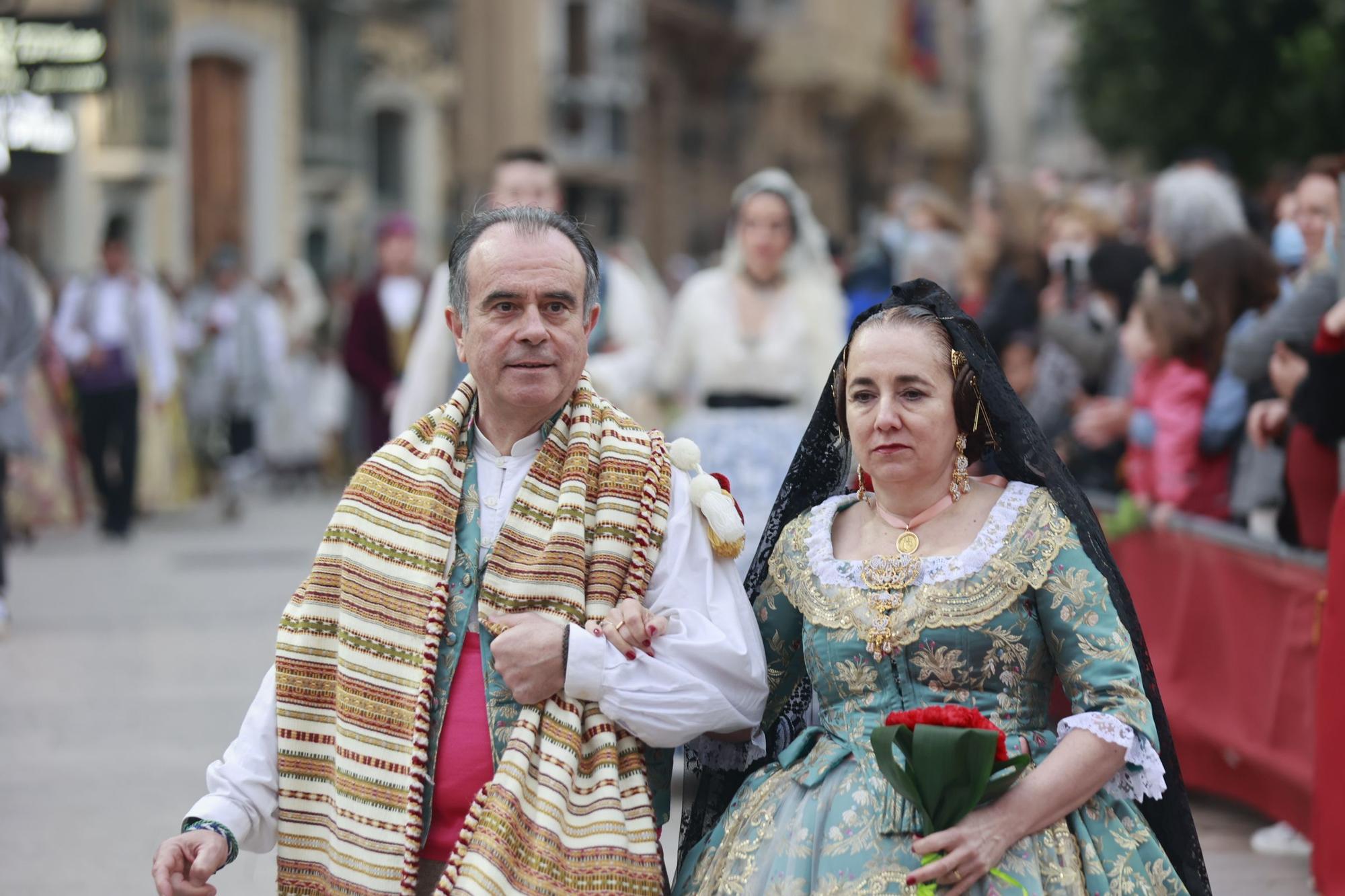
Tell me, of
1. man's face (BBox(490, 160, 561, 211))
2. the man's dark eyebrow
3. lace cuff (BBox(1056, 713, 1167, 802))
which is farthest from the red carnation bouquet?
man's face (BBox(490, 160, 561, 211))

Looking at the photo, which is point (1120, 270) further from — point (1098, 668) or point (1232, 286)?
point (1098, 668)

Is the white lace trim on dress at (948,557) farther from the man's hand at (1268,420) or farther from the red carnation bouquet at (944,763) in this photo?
the man's hand at (1268,420)

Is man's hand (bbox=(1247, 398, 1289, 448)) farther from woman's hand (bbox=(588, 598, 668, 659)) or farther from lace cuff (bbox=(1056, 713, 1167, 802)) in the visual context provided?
woman's hand (bbox=(588, 598, 668, 659))

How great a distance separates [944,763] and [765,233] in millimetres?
4148

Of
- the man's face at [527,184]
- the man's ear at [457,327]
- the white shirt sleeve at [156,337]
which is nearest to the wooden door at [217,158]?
the white shirt sleeve at [156,337]

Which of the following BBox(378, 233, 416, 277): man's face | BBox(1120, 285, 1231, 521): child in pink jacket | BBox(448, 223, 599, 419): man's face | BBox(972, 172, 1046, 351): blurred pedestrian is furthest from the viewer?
BBox(378, 233, 416, 277): man's face

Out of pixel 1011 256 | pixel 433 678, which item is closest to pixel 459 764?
pixel 433 678

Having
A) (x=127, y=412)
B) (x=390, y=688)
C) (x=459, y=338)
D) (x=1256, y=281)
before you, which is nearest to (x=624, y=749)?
(x=390, y=688)

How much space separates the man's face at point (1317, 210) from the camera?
611 cm

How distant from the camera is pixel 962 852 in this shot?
2916mm

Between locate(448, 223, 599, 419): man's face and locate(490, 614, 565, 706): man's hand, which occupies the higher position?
locate(448, 223, 599, 419): man's face

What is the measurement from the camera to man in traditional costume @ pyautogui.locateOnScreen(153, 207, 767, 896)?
10.0 ft

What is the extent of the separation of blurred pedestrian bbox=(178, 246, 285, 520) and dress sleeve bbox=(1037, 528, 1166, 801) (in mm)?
13191

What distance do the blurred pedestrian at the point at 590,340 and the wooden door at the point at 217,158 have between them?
16.0 meters
